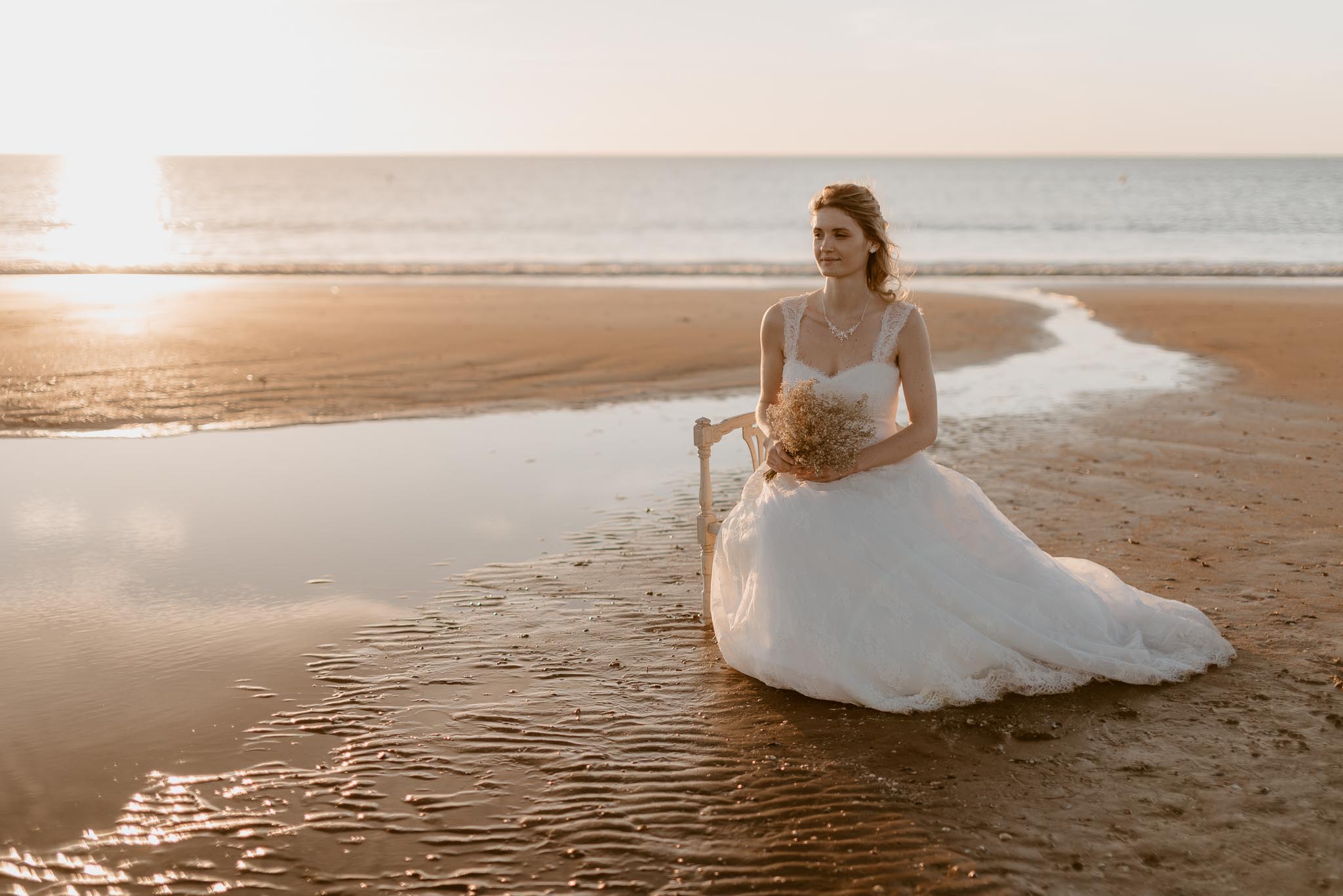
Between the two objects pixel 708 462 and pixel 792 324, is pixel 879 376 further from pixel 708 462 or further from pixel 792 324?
pixel 708 462

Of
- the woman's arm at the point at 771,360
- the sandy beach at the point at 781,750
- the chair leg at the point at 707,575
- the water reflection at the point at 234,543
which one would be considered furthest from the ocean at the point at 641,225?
the water reflection at the point at 234,543

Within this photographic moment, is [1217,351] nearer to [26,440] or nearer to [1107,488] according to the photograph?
[1107,488]

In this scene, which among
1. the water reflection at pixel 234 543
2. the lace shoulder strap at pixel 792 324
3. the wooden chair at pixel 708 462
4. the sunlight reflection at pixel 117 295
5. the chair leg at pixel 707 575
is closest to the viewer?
the water reflection at pixel 234 543

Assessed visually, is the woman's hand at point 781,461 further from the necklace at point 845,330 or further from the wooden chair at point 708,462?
the necklace at point 845,330

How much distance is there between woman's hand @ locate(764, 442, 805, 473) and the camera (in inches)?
197

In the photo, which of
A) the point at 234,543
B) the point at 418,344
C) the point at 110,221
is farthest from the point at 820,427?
the point at 110,221

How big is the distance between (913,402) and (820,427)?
57 cm

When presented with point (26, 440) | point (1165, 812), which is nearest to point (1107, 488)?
point (1165, 812)

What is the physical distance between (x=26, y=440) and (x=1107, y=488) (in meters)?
8.93

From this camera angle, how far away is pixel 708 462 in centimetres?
556

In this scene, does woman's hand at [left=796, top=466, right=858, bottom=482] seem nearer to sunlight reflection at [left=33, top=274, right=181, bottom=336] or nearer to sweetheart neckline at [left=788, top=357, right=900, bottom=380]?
sweetheart neckline at [left=788, top=357, right=900, bottom=380]

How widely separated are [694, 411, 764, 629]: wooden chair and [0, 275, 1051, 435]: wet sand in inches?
245

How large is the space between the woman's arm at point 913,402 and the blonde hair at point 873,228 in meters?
0.19

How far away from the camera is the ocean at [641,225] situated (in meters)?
33.6
